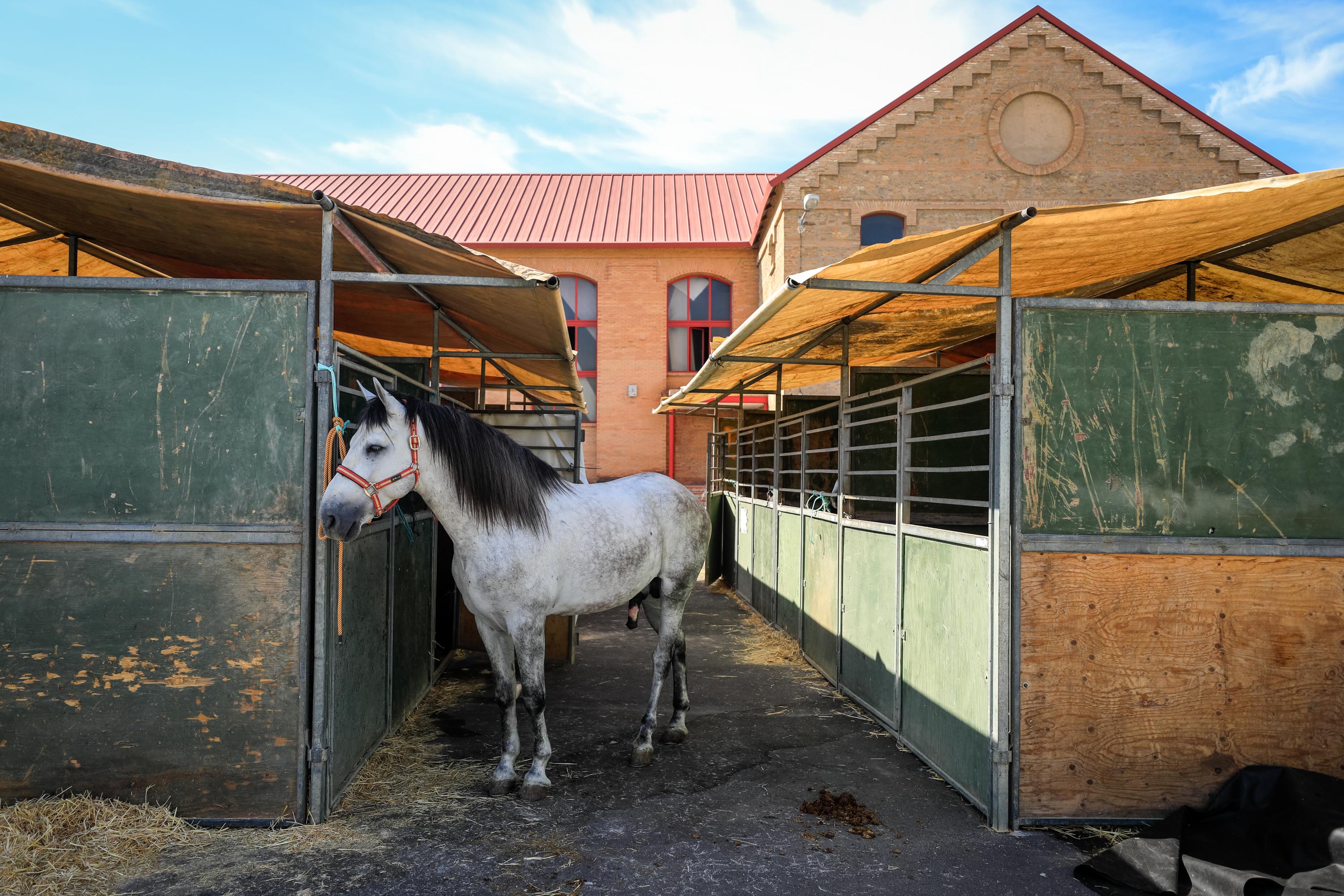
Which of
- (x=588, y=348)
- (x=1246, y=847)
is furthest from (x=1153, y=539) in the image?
(x=588, y=348)

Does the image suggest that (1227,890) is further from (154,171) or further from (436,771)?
(154,171)

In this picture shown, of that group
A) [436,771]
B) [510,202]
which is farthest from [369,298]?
[510,202]

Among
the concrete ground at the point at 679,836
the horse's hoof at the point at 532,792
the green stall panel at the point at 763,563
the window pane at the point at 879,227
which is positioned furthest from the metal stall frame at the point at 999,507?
the window pane at the point at 879,227

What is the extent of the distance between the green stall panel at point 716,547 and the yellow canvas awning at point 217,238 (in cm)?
602

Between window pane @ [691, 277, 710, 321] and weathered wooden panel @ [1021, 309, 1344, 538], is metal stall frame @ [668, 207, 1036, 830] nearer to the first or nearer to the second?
weathered wooden panel @ [1021, 309, 1344, 538]

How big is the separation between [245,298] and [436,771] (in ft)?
7.87

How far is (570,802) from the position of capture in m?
3.67

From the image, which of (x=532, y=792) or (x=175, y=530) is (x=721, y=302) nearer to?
(x=532, y=792)

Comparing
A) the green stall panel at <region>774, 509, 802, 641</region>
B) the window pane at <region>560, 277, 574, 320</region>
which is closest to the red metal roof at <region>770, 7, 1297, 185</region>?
the window pane at <region>560, 277, 574, 320</region>

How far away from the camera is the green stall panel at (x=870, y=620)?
4.71 m

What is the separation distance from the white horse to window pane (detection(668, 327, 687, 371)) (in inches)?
574

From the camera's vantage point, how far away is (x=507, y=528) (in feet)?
12.4

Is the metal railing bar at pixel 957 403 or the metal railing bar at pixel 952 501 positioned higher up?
the metal railing bar at pixel 957 403

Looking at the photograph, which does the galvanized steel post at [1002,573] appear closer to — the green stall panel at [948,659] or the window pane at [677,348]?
the green stall panel at [948,659]
